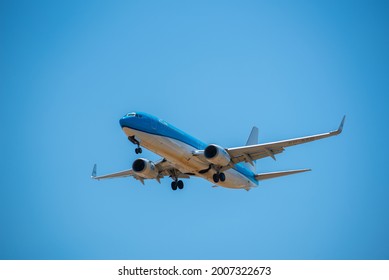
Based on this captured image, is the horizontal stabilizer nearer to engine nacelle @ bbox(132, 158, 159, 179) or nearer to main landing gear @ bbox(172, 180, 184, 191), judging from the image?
main landing gear @ bbox(172, 180, 184, 191)

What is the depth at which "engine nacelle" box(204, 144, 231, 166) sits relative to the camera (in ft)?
133

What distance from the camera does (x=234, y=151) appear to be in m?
42.1

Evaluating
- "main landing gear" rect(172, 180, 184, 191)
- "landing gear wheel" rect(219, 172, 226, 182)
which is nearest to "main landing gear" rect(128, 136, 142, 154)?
"landing gear wheel" rect(219, 172, 226, 182)

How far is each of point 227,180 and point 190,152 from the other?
4.56 metres

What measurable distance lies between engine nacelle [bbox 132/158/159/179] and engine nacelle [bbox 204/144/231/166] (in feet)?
16.6

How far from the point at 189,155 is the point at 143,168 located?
4.42 meters

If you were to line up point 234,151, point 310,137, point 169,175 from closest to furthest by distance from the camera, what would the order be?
point 310,137 → point 234,151 → point 169,175

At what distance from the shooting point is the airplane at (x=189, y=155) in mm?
38750

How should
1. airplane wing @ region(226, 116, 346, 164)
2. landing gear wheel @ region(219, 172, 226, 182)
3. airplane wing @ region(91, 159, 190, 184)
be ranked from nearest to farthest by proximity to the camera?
airplane wing @ region(226, 116, 346, 164) < landing gear wheel @ region(219, 172, 226, 182) < airplane wing @ region(91, 159, 190, 184)
